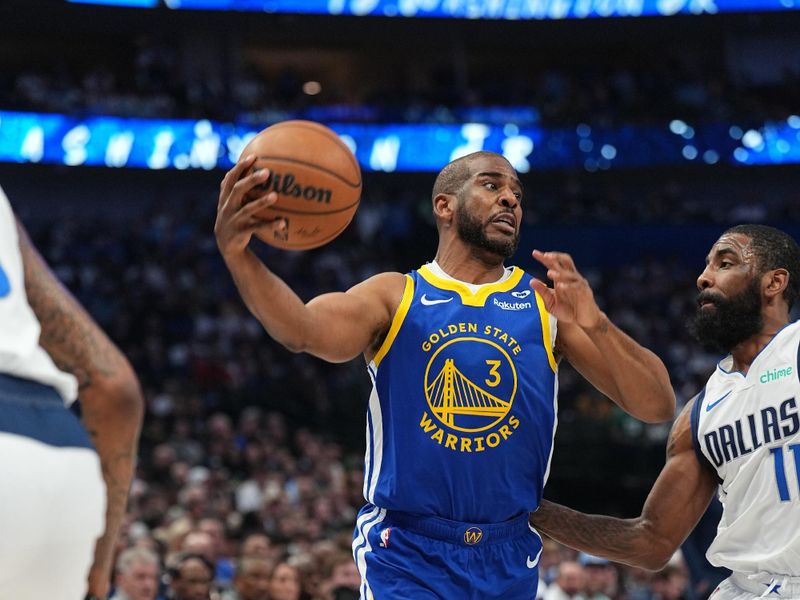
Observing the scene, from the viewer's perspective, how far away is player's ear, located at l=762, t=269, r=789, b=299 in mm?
4152

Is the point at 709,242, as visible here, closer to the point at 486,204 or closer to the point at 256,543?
the point at 256,543

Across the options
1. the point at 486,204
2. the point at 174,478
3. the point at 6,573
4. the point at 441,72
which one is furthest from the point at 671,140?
the point at 6,573

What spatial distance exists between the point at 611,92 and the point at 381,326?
67.1 ft

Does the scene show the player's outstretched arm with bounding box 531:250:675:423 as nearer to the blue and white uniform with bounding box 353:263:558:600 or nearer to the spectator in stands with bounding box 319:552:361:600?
the blue and white uniform with bounding box 353:263:558:600

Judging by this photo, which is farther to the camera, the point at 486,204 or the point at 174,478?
the point at 174,478

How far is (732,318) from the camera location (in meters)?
4.13

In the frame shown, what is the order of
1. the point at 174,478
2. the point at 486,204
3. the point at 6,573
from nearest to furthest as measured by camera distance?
the point at 6,573, the point at 486,204, the point at 174,478

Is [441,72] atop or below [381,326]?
atop

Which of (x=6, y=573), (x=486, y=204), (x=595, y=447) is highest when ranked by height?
(x=595, y=447)

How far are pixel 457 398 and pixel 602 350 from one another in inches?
20.5

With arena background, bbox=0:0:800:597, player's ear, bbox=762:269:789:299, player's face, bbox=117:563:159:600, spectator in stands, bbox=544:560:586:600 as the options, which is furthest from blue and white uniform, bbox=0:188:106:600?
arena background, bbox=0:0:800:597

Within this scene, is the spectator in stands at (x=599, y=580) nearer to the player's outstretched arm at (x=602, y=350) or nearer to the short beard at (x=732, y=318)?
the short beard at (x=732, y=318)

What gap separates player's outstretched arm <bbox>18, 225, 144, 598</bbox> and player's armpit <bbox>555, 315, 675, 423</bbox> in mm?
1943

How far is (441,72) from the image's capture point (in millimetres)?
24594
